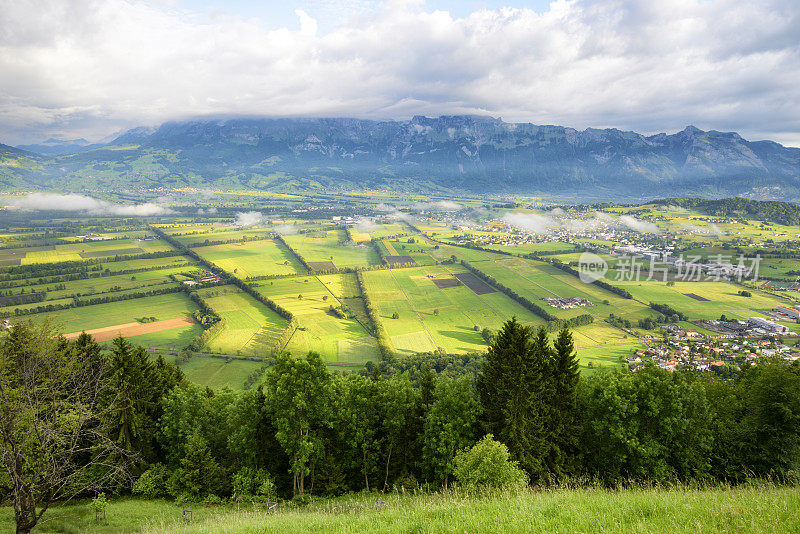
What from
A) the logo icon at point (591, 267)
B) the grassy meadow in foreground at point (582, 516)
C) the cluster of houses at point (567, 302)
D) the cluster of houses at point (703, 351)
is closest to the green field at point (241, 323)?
the cluster of houses at point (567, 302)

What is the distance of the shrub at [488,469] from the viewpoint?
66.3 ft

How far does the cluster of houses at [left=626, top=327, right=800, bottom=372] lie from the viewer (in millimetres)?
67688

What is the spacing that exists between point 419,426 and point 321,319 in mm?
74729

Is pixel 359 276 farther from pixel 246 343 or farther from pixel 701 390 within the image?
pixel 701 390

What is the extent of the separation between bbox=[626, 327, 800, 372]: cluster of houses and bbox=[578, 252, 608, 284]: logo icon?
5001 cm

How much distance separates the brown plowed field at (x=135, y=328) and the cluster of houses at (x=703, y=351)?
105602mm

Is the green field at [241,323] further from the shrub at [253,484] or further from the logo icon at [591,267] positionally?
the logo icon at [591,267]

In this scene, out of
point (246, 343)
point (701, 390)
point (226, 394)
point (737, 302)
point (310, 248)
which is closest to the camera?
point (701, 390)

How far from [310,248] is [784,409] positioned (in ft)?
621

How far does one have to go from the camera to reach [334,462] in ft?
93.7

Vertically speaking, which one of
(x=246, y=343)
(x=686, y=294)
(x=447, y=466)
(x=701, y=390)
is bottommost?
(x=246, y=343)

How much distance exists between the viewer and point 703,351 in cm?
7375

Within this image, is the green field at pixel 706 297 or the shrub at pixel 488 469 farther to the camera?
the green field at pixel 706 297

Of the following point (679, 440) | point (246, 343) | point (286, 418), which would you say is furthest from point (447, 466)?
point (246, 343)
